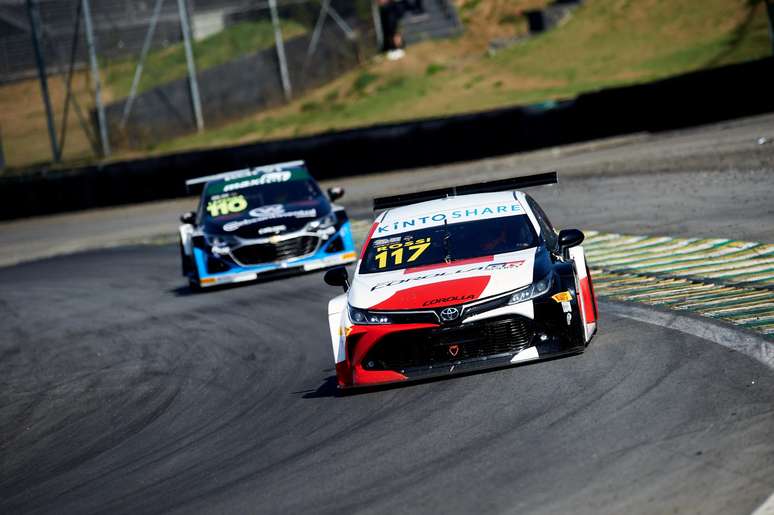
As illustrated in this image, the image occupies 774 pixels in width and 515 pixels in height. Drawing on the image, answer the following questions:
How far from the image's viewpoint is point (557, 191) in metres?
21.3

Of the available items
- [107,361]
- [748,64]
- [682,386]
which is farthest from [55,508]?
[748,64]

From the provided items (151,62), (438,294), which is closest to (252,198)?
(438,294)

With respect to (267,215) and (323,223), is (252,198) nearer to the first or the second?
(267,215)

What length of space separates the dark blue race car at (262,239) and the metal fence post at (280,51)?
80.7 ft

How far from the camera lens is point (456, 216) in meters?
10.1

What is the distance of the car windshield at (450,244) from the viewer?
31.7 ft

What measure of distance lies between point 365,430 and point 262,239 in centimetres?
884

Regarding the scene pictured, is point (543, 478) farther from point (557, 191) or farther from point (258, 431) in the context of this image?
point (557, 191)

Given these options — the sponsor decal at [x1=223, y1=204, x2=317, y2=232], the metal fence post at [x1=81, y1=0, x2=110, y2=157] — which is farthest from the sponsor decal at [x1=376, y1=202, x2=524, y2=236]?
the metal fence post at [x1=81, y1=0, x2=110, y2=157]

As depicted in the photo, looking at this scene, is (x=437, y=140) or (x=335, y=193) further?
(x=437, y=140)

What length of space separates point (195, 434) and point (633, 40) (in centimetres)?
3865

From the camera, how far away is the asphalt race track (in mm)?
6203

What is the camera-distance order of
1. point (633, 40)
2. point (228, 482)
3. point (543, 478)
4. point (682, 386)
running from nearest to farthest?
point (543, 478) < point (228, 482) < point (682, 386) < point (633, 40)

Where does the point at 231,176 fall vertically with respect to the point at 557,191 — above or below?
above
